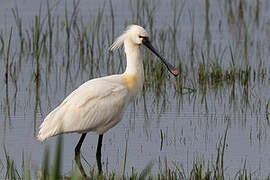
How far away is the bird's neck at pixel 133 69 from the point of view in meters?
8.30

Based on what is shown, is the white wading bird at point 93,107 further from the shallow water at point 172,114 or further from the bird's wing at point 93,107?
the shallow water at point 172,114

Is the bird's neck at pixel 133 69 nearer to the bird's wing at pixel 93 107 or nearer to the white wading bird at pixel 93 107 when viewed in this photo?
the white wading bird at pixel 93 107

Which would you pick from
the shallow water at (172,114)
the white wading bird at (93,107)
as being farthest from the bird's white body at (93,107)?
the shallow water at (172,114)

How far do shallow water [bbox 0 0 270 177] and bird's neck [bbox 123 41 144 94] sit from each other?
0.70m

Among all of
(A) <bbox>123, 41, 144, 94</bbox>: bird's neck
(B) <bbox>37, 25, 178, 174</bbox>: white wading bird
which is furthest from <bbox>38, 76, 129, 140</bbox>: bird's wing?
(A) <bbox>123, 41, 144, 94</bbox>: bird's neck

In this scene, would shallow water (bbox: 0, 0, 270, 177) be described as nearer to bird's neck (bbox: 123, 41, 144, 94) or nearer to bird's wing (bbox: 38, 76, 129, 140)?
bird's wing (bbox: 38, 76, 129, 140)

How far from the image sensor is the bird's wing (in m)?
7.96

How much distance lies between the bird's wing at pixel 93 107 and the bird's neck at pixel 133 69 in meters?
0.16

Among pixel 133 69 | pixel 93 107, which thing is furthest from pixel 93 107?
pixel 133 69

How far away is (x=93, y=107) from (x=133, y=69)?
0.62 meters

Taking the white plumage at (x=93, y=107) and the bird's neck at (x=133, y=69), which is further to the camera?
the bird's neck at (x=133, y=69)

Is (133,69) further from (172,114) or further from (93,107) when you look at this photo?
(172,114)

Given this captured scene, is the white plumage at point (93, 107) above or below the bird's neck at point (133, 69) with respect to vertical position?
below

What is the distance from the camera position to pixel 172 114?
979 cm
